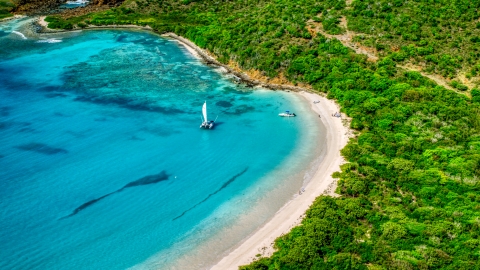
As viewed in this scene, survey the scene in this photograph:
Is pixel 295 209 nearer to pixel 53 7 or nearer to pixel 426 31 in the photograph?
pixel 426 31

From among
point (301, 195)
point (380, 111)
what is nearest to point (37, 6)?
point (380, 111)

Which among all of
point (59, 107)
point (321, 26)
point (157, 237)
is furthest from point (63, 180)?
point (321, 26)

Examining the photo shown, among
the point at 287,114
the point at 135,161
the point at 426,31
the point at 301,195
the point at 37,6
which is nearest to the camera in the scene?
the point at 301,195

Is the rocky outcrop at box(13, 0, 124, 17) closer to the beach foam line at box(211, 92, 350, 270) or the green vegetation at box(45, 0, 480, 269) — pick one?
the green vegetation at box(45, 0, 480, 269)

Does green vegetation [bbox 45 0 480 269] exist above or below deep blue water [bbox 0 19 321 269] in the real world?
above

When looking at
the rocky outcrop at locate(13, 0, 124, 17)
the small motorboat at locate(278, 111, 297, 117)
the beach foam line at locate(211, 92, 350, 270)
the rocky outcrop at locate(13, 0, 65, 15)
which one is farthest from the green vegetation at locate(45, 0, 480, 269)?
the rocky outcrop at locate(13, 0, 65, 15)

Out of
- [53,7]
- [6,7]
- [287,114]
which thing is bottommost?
[287,114]
